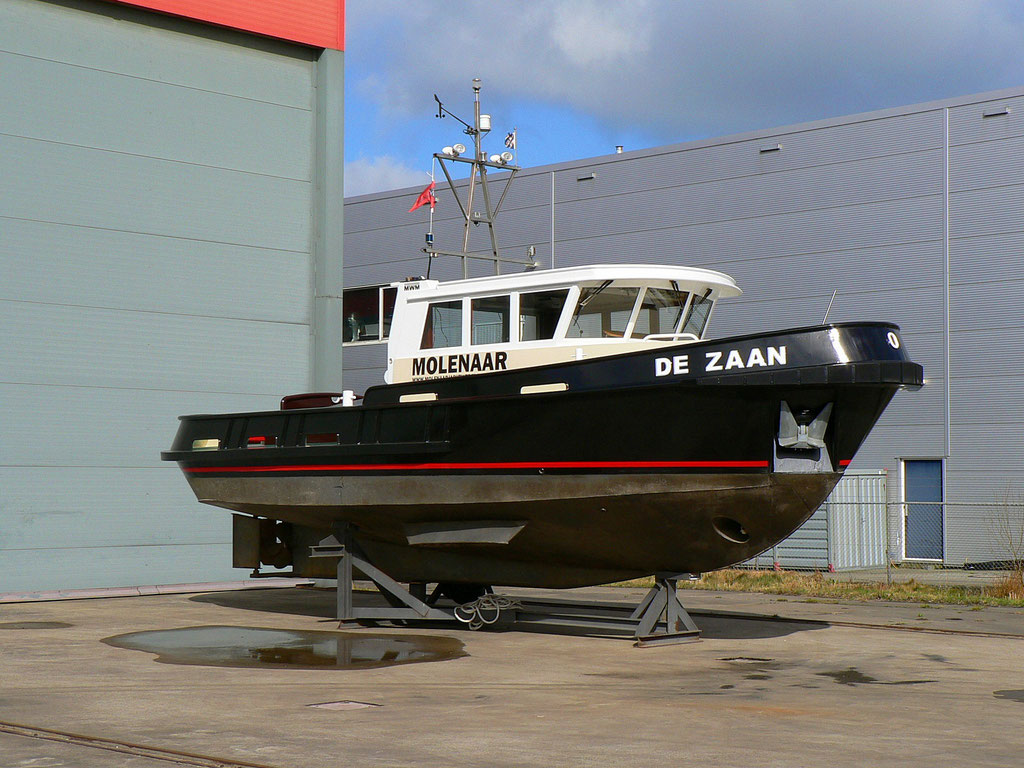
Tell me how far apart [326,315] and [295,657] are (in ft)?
26.6

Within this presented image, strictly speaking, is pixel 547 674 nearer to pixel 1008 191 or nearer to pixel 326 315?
pixel 326 315

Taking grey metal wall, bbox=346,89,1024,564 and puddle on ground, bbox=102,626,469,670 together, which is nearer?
puddle on ground, bbox=102,626,469,670

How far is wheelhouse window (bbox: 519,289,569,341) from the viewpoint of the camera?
10.6 m

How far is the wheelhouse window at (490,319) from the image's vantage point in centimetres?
1083

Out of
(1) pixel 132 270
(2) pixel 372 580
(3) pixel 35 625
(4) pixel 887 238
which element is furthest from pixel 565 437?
(4) pixel 887 238

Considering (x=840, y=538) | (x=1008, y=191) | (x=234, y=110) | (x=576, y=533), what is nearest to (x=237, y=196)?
(x=234, y=110)

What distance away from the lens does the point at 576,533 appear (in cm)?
1035

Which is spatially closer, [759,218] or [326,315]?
[326,315]

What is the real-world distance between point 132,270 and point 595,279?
24.2ft

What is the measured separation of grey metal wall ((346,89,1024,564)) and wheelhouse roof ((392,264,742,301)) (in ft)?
38.6

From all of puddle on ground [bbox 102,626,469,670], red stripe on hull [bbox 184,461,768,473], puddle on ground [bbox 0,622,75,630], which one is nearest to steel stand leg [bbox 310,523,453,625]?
puddle on ground [bbox 102,626,469,670]

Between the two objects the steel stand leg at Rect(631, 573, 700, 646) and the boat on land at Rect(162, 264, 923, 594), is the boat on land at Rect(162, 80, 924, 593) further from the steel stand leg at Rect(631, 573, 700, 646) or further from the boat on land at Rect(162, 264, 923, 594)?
the steel stand leg at Rect(631, 573, 700, 646)

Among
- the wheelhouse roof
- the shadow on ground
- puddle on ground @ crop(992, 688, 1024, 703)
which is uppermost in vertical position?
the wheelhouse roof

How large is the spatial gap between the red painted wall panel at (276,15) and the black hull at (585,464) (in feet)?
21.7
